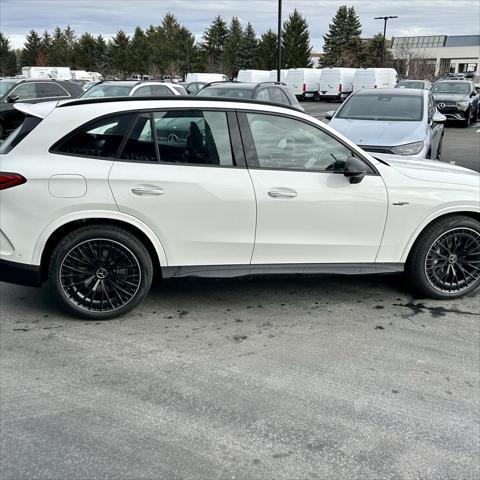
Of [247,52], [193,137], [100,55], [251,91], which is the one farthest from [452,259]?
[100,55]

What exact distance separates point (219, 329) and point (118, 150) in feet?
5.05

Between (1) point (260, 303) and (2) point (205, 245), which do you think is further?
(1) point (260, 303)

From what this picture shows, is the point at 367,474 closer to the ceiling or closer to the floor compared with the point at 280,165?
closer to the floor

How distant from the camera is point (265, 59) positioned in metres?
69.1

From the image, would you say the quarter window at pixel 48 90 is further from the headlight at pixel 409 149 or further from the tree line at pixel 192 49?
the tree line at pixel 192 49

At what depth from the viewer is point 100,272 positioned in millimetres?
4070

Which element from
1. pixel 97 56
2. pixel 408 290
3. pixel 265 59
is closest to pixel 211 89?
pixel 408 290

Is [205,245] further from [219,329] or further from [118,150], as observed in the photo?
[118,150]

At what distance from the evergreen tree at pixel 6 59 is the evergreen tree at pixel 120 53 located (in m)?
13.7

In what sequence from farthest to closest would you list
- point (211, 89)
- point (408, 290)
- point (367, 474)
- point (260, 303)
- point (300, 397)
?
point (211, 89)
point (408, 290)
point (260, 303)
point (300, 397)
point (367, 474)

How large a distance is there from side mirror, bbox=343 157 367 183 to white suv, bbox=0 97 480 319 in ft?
0.04

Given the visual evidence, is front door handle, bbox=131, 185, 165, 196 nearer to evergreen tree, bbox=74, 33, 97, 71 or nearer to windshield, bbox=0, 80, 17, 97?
windshield, bbox=0, 80, 17, 97

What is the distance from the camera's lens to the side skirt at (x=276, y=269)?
4164 mm

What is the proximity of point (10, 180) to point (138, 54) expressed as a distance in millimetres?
80546
